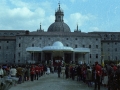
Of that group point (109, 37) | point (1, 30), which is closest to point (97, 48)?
point (109, 37)

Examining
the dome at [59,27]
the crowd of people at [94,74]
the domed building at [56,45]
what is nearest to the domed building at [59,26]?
the dome at [59,27]

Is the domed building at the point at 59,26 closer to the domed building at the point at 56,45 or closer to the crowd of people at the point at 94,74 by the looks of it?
the domed building at the point at 56,45

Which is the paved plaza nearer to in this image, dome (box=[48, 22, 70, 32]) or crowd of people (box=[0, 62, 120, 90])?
crowd of people (box=[0, 62, 120, 90])

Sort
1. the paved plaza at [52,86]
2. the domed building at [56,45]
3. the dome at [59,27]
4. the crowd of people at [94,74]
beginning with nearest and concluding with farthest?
the crowd of people at [94,74], the paved plaza at [52,86], the domed building at [56,45], the dome at [59,27]

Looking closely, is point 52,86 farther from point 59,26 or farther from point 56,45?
point 59,26

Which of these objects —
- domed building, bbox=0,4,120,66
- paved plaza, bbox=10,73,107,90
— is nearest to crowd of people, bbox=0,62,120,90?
paved plaza, bbox=10,73,107,90

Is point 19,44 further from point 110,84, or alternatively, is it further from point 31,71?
point 110,84

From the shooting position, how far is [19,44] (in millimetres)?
77500

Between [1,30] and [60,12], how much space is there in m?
24.5

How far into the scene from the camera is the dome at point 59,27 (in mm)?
92562

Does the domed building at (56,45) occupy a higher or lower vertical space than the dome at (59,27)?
lower

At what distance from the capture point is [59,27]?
92938 millimetres

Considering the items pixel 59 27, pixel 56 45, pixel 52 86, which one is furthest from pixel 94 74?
pixel 59 27

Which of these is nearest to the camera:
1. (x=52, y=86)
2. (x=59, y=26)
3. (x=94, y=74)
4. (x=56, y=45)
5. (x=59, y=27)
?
(x=94, y=74)
